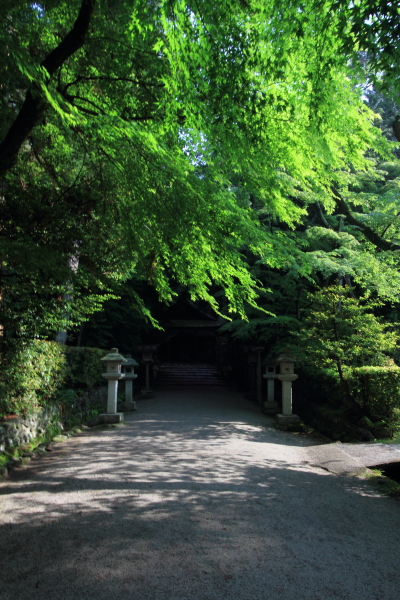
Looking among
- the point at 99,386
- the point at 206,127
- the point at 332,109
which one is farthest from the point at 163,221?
the point at 99,386

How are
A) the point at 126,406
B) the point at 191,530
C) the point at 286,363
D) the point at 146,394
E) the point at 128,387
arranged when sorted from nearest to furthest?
the point at 191,530
the point at 286,363
the point at 126,406
the point at 128,387
the point at 146,394

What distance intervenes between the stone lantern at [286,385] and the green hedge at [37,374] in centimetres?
480

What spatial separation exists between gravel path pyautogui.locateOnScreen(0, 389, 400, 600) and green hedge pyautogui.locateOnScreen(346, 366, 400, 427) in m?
2.72

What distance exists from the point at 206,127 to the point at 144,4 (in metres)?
1.27

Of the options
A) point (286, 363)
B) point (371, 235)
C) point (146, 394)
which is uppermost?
point (371, 235)

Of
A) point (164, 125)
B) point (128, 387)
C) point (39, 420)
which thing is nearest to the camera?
point (164, 125)

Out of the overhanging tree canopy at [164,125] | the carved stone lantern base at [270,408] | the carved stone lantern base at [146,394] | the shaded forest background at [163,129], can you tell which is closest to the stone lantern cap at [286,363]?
the carved stone lantern base at [270,408]

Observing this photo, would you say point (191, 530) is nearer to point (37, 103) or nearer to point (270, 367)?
point (37, 103)

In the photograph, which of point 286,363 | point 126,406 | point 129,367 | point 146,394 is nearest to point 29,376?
point 126,406

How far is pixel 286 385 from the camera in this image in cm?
987

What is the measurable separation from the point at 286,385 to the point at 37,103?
8.06 metres

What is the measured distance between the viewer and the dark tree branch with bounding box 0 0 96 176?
3854 millimetres

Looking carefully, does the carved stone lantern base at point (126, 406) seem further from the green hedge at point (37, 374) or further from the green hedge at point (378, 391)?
the green hedge at point (378, 391)

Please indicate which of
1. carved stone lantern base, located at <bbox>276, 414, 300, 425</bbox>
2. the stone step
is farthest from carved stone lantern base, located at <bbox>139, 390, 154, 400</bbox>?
carved stone lantern base, located at <bbox>276, 414, 300, 425</bbox>
